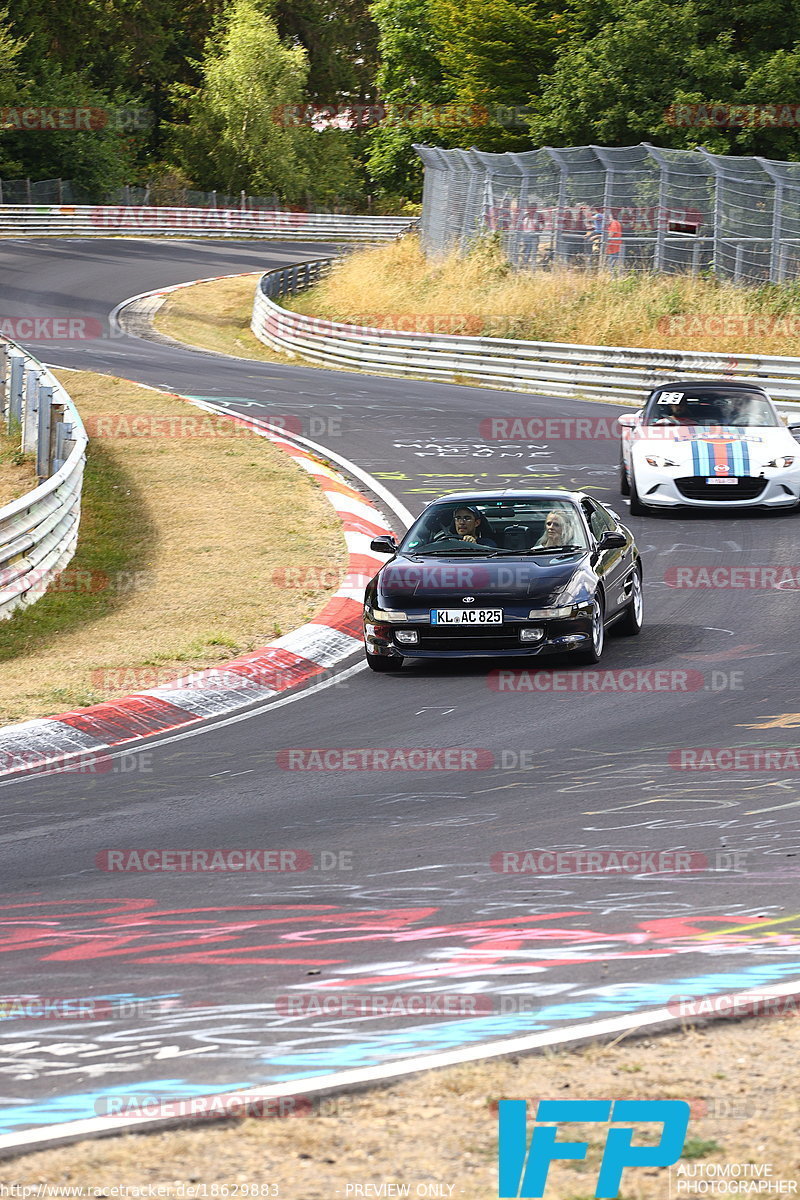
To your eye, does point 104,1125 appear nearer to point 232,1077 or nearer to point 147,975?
point 232,1077

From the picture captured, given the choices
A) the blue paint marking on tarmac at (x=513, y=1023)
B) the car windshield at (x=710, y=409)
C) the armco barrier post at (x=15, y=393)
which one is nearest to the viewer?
the blue paint marking on tarmac at (x=513, y=1023)

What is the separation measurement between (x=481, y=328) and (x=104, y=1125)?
3102cm

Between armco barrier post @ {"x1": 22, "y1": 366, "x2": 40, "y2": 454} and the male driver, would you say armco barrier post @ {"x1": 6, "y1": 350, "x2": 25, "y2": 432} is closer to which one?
armco barrier post @ {"x1": 22, "y1": 366, "x2": 40, "y2": 454}

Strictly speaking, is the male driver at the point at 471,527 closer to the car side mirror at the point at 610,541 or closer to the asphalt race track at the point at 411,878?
the car side mirror at the point at 610,541

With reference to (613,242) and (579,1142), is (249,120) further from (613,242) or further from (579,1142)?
(579,1142)

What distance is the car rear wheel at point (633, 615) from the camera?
12836 mm

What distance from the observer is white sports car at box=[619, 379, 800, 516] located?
17.5 metres

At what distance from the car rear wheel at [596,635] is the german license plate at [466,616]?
69 centimetres

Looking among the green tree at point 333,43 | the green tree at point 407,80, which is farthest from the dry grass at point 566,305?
the green tree at point 333,43

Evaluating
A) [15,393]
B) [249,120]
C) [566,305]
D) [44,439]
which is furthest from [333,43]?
[44,439]

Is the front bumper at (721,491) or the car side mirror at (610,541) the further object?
the front bumper at (721,491)

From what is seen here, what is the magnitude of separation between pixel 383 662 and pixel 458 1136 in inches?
312

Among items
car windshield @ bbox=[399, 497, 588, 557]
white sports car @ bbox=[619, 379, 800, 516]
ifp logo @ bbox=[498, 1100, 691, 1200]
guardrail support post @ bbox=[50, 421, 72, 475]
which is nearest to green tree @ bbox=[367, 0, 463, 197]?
white sports car @ bbox=[619, 379, 800, 516]

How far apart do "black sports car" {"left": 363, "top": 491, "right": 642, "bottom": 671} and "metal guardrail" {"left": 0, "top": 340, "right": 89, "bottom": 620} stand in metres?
3.36
